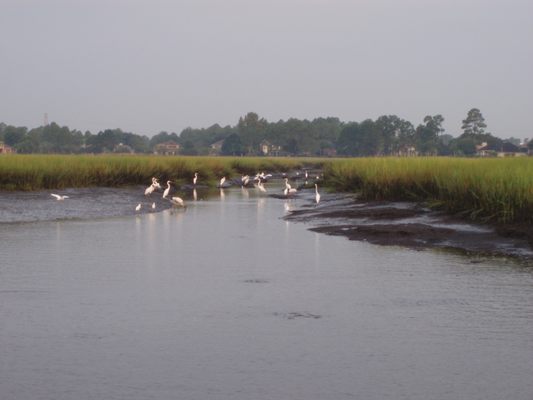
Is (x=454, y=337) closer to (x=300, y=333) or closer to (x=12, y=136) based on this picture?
(x=300, y=333)

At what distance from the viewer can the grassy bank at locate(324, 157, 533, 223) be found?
14914 mm

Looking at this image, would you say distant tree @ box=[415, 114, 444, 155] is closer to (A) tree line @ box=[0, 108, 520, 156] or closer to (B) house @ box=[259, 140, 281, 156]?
(A) tree line @ box=[0, 108, 520, 156]

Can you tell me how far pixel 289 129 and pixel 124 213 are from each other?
105m

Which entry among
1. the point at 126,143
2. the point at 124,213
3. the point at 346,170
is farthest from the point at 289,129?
the point at 124,213

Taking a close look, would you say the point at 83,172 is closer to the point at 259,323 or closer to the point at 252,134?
the point at 259,323

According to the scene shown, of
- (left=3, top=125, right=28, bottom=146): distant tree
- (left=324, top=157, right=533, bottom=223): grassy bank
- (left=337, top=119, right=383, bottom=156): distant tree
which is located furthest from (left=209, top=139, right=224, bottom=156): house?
(left=324, top=157, right=533, bottom=223): grassy bank

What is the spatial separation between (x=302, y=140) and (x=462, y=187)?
→ 363ft

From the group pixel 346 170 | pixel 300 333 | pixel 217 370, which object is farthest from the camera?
pixel 346 170

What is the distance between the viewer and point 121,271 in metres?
11.0

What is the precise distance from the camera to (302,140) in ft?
418

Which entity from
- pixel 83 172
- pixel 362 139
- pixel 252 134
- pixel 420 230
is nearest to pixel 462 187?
pixel 420 230

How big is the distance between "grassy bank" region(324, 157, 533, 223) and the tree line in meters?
82.2

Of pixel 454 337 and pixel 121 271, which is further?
pixel 121 271

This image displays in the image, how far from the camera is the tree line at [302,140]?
366 feet
